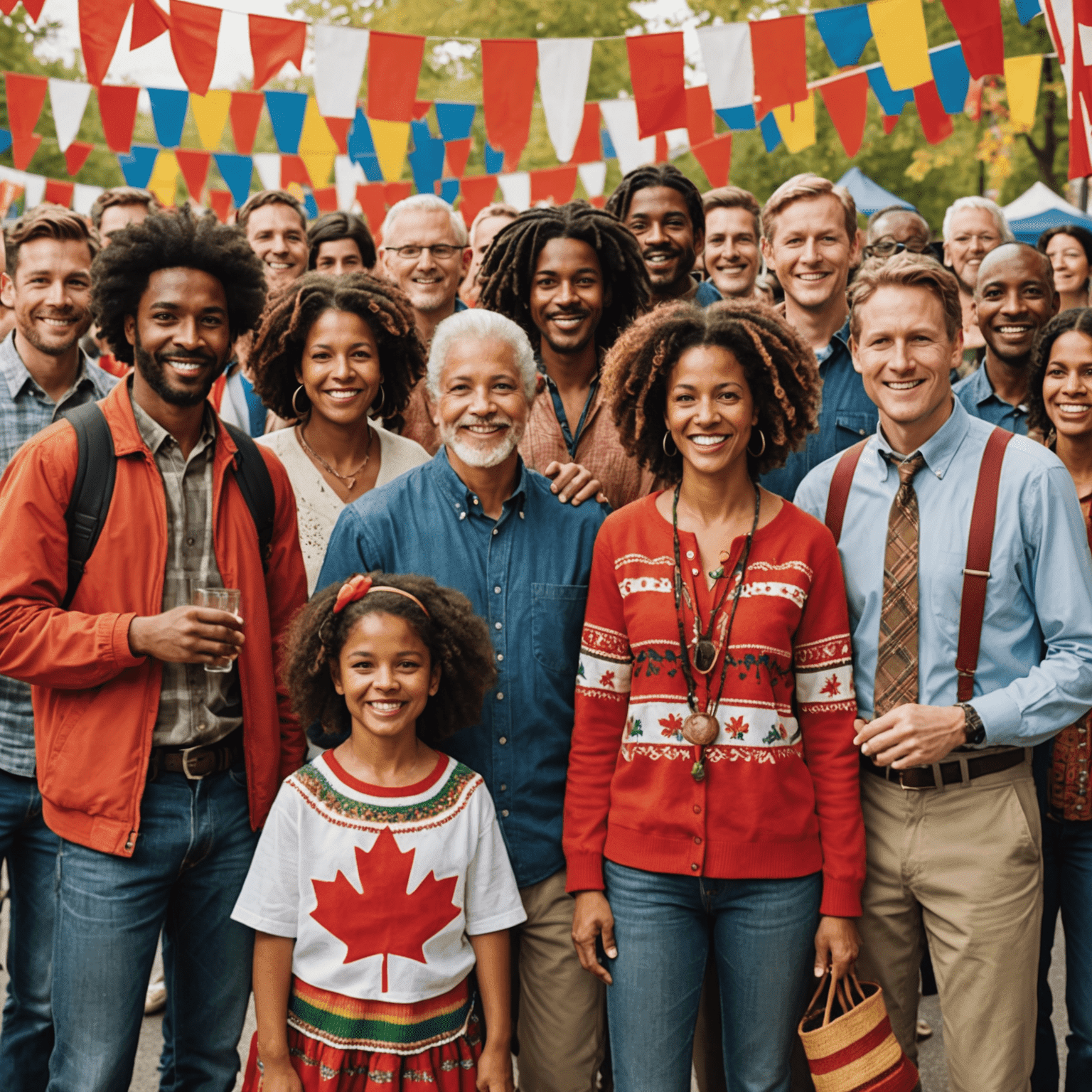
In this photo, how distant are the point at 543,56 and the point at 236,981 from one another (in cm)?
692

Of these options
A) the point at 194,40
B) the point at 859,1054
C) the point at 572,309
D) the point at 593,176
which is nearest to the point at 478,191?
the point at 593,176

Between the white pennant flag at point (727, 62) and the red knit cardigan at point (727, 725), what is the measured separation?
18.9 ft

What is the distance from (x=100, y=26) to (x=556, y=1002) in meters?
5.94

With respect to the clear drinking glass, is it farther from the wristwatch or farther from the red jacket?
the wristwatch

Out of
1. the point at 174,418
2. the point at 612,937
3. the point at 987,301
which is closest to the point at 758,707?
the point at 612,937

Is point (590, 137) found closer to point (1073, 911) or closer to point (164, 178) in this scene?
point (164, 178)

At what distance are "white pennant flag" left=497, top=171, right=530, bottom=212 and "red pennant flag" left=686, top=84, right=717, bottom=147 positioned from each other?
2.96m

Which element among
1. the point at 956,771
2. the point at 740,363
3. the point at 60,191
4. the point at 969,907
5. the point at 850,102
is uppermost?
the point at 60,191

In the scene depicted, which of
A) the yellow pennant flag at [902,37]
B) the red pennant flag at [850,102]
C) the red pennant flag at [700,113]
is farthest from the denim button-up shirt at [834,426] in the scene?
the red pennant flag at [700,113]

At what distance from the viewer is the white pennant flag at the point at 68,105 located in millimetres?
9648

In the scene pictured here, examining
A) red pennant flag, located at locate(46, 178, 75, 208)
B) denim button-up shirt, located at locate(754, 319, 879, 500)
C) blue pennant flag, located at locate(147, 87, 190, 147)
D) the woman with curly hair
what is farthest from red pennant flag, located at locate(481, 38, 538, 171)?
red pennant flag, located at locate(46, 178, 75, 208)

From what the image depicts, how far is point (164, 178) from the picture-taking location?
1367cm

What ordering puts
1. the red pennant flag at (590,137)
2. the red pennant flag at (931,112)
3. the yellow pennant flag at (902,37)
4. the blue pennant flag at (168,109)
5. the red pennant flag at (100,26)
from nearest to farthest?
the red pennant flag at (100,26)
the yellow pennant flag at (902,37)
the red pennant flag at (931,112)
the blue pennant flag at (168,109)
the red pennant flag at (590,137)

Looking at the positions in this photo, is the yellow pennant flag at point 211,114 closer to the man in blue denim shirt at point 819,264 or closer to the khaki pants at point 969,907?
the man in blue denim shirt at point 819,264
